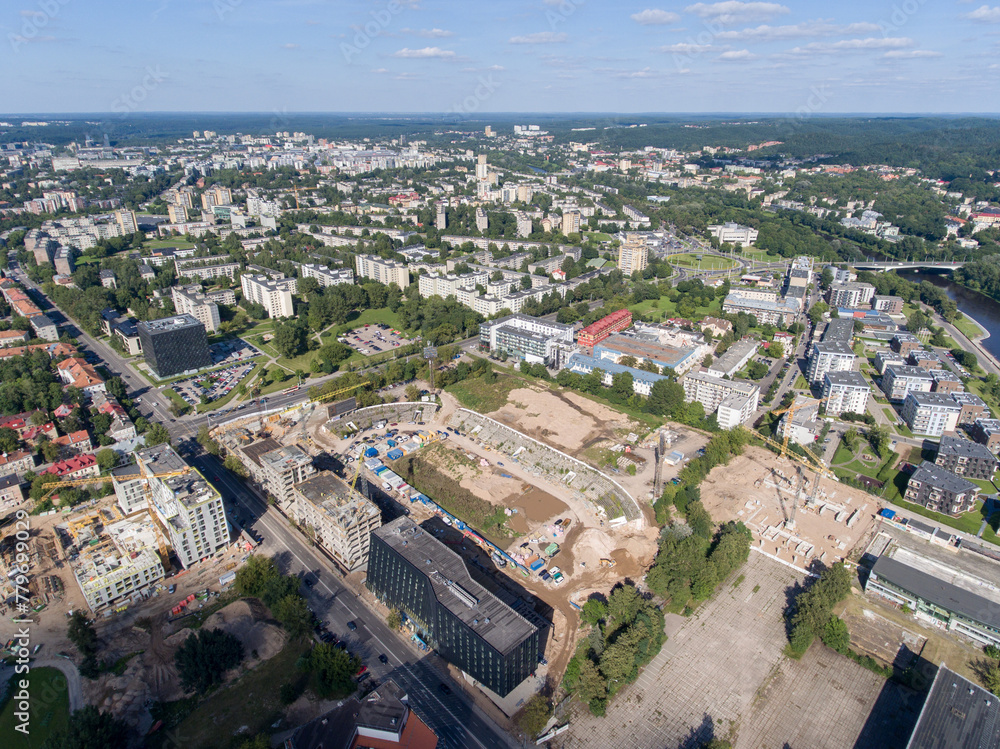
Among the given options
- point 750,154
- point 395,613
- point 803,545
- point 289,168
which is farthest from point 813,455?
point 750,154

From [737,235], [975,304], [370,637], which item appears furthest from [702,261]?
[370,637]

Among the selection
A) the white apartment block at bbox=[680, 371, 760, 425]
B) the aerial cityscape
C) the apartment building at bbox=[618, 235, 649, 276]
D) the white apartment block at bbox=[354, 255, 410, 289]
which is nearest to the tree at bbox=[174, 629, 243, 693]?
the aerial cityscape

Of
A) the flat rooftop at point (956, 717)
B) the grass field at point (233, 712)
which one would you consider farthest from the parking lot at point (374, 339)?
the flat rooftop at point (956, 717)

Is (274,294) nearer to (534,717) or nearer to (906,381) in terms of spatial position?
(534,717)

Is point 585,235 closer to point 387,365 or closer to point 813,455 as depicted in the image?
point 387,365

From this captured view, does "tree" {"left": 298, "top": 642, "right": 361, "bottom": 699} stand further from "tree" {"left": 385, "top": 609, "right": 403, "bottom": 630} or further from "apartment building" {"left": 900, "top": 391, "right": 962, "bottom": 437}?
"apartment building" {"left": 900, "top": 391, "right": 962, "bottom": 437}

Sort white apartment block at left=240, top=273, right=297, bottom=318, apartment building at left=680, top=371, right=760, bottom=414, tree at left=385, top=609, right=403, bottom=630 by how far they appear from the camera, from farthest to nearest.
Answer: white apartment block at left=240, top=273, right=297, bottom=318 < apartment building at left=680, top=371, right=760, bottom=414 < tree at left=385, top=609, right=403, bottom=630
